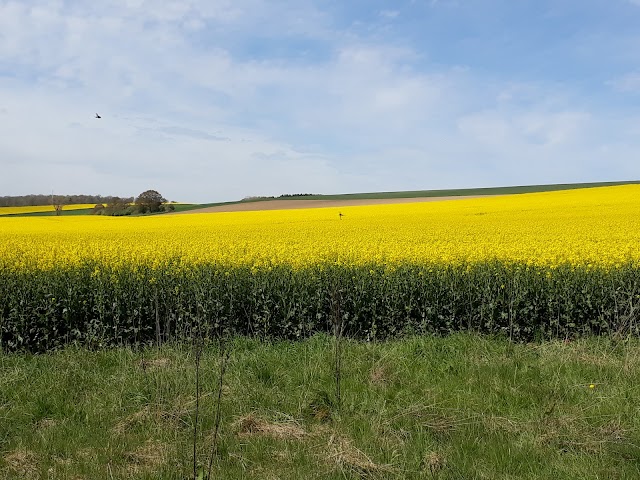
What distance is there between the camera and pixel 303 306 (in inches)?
337

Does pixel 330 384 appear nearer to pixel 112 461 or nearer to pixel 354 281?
pixel 112 461

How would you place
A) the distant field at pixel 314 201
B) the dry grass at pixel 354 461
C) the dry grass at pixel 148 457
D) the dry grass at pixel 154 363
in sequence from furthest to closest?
1. the distant field at pixel 314 201
2. the dry grass at pixel 154 363
3. the dry grass at pixel 148 457
4. the dry grass at pixel 354 461

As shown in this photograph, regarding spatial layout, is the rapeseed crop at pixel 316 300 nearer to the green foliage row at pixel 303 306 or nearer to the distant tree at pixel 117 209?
the green foliage row at pixel 303 306

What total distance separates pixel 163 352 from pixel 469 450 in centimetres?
447

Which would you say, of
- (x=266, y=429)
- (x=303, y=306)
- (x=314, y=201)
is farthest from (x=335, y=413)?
(x=314, y=201)

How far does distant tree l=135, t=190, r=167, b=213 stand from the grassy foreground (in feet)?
160

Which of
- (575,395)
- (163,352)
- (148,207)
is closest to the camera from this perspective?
(575,395)

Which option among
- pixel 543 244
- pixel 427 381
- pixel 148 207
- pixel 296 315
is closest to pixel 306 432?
pixel 427 381

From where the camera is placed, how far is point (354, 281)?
8859mm

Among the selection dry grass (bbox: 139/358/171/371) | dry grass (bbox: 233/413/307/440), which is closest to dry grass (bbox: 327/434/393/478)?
dry grass (bbox: 233/413/307/440)

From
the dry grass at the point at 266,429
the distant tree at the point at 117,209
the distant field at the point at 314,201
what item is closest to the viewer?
the dry grass at the point at 266,429

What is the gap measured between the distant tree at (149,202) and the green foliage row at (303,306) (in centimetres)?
4640

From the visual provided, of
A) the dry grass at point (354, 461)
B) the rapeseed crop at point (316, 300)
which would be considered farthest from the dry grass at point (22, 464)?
the rapeseed crop at point (316, 300)

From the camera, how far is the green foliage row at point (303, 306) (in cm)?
843
